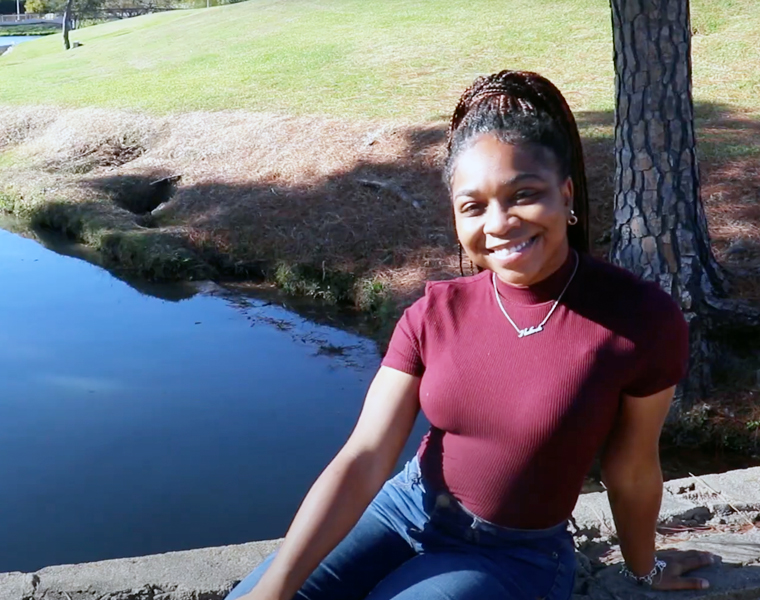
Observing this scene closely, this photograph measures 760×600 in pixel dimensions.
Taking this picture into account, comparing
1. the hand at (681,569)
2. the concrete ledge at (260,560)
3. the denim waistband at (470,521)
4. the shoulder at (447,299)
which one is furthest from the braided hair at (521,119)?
the concrete ledge at (260,560)

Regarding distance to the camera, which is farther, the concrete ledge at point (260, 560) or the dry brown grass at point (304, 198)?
the dry brown grass at point (304, 198)

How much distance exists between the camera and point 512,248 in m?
2.21

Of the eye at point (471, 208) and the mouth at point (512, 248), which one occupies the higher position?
the eye at point (471, 208)

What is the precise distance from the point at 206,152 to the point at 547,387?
10680 mm

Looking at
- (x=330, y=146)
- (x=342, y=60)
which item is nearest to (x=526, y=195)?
(x=330, y=146)

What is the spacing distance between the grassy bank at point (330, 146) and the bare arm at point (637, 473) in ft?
10.8

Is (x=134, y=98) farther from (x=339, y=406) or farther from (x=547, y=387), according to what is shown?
(x=547, y=387)

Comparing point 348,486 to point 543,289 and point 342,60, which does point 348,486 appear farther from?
point 342,60

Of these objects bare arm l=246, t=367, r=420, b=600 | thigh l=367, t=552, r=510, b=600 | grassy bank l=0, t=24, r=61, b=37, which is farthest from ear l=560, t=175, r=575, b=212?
grassy bank l=0, t=24, r=61, b=37

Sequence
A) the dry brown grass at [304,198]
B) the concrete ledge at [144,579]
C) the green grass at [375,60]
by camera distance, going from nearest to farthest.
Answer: the concrete ledge at [144,579] < the dry brown grass at [304,198] < the green grass at [375,60]

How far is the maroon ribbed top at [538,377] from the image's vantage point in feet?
6.96

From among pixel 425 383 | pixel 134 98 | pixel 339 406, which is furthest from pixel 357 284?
pixel 134 98

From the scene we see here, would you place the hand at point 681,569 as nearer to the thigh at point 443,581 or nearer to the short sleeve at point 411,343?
the thigh at point 443,581

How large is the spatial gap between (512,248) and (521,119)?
0.90 ft
